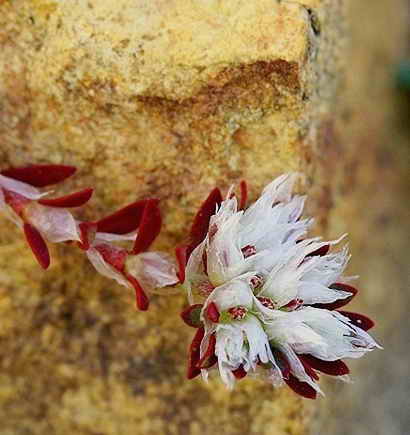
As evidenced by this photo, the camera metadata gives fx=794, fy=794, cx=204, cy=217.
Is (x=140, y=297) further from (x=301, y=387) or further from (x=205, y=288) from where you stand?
(x=301, y=387)

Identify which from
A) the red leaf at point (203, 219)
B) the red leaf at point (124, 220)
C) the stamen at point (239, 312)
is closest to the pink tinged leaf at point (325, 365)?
the stamen at point (239, 312)

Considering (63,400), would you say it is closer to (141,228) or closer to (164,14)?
(141,228)

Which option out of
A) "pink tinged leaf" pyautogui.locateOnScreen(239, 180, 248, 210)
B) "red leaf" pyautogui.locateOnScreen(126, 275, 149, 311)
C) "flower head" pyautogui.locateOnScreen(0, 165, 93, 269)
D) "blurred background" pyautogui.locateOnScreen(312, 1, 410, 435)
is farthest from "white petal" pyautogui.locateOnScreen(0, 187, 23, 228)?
"blurred background" pyautogui.locateOnScreen(312, 1, 410, 435)

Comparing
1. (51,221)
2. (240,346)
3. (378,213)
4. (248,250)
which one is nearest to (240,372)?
(240,346)

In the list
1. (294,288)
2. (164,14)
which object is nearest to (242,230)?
(294,288)

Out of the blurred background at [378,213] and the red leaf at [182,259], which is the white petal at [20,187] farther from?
the blurred background at [378,213]
